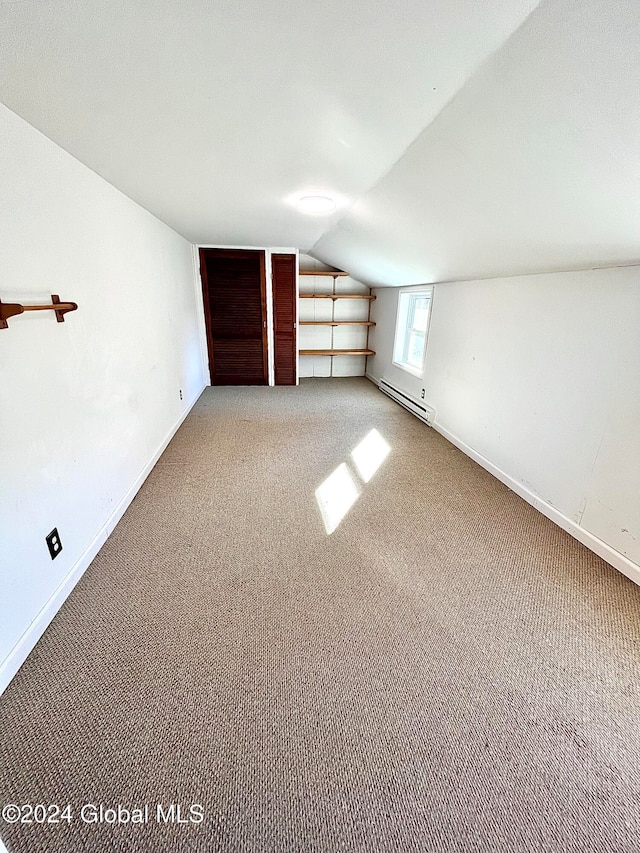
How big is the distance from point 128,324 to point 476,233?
92.3 inches

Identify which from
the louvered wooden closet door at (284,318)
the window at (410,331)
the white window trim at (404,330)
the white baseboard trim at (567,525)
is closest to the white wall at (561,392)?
the white baseboard trim at (567,525)

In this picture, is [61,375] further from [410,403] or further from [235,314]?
[235,314]

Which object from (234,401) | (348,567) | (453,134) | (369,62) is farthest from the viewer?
(234,401)

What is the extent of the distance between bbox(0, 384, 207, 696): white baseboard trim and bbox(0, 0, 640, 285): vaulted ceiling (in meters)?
1.90

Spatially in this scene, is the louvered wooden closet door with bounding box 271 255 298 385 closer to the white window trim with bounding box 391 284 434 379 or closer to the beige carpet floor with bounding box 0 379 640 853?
the white window trim with bounding box 391 284 434 379

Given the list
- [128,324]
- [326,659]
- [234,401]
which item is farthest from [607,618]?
[234,401]

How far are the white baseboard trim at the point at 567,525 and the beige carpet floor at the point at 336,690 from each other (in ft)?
0.22

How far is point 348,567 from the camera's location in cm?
191

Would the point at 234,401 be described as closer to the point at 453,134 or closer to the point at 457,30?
the point at 453,134

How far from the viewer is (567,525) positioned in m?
2.21

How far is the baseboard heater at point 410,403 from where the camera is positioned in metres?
4.01

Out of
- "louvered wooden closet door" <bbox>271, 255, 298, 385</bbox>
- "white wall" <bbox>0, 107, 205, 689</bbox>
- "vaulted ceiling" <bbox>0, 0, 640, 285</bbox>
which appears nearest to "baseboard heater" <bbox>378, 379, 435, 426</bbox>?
"louvered wooden closet door" <bbox>271, 255, 298, 385</bbox>

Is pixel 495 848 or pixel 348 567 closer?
pixel 495 848

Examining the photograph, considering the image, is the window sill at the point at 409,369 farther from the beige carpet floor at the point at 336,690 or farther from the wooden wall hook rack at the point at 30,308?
the wooden wall hook rack at the point at 30,308
